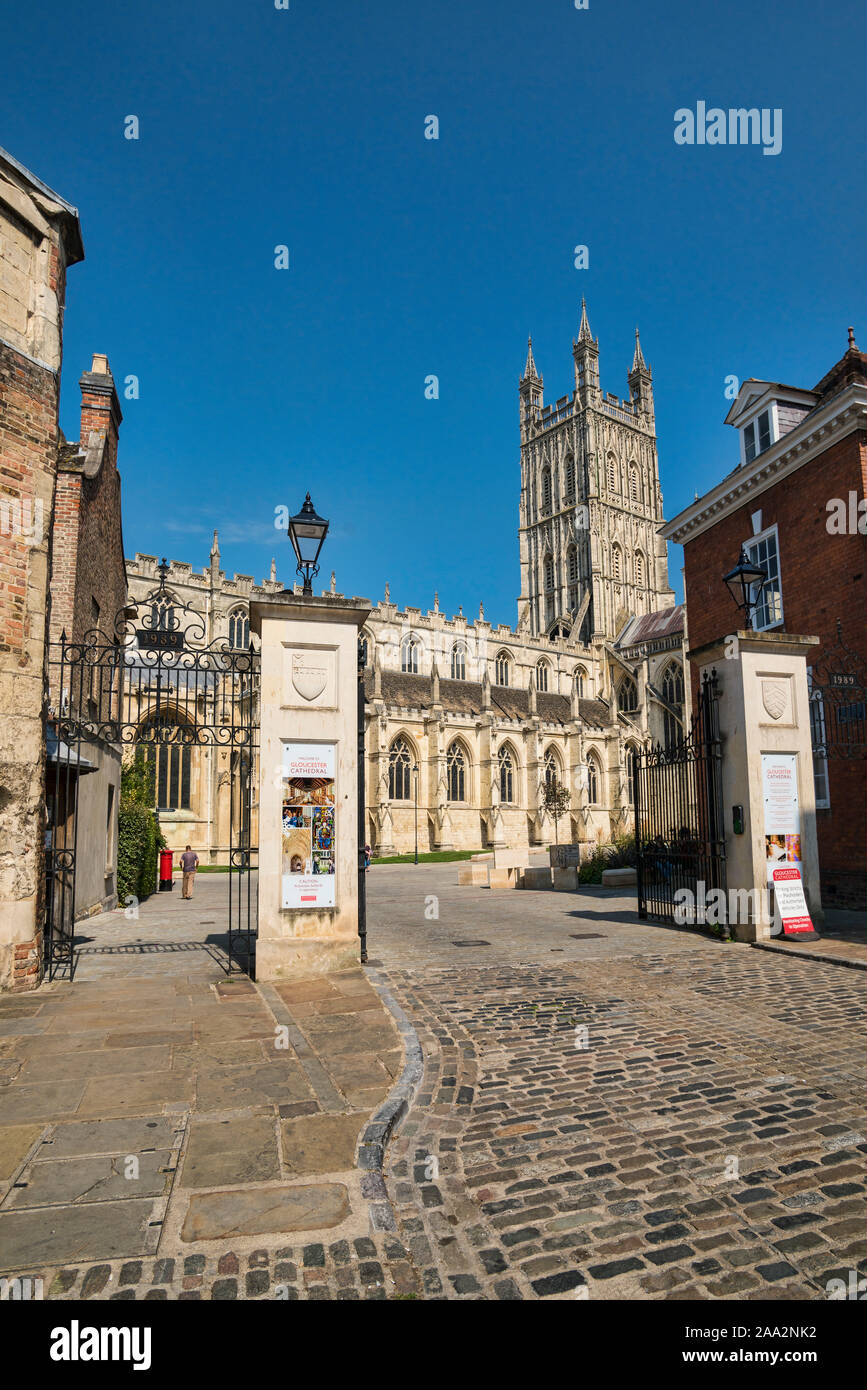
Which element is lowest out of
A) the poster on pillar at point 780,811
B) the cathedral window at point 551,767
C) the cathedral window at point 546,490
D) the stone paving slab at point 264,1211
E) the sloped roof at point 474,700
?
the stone paving slab at point 264,1211

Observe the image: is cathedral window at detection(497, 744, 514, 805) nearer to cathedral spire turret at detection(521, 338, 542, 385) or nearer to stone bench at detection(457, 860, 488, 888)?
stone bench at detection(457, 860, 488, 888)

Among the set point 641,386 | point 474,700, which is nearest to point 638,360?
point 641,386

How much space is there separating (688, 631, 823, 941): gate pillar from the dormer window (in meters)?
8.53

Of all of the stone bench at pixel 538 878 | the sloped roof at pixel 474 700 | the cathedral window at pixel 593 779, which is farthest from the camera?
the cathedral window at pixel 593 779

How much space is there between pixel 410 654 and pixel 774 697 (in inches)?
1779

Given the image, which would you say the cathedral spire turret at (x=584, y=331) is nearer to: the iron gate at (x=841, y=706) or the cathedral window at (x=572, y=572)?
the cathedral window at (x=572, y=572)

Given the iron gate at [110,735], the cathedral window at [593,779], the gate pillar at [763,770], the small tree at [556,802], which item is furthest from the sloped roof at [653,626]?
the gate pillar at [763,770]

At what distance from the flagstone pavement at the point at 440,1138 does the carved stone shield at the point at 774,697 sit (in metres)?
3.69

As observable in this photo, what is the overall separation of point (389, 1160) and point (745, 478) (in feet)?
54.5

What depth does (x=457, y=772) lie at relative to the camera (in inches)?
1841

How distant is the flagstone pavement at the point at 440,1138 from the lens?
2924mm

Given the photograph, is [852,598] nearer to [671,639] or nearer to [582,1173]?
[582,1173]

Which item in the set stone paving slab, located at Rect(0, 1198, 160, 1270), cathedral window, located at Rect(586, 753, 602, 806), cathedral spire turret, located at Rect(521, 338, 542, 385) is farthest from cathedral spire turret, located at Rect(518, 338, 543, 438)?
stone paving slab, located at Rect(0, 1198, 160, 1270)

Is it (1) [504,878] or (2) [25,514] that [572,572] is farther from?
(2) [25,514]
